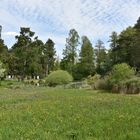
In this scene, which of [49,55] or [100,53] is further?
[49,55]

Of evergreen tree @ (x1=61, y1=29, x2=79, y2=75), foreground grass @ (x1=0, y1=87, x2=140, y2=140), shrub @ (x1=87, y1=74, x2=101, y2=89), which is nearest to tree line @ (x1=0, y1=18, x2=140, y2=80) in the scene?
evergreen tree @ (x1=61, y1=29, x2=79, y2=75)

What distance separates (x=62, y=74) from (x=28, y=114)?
2477 inches

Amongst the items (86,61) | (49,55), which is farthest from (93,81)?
(49,55)

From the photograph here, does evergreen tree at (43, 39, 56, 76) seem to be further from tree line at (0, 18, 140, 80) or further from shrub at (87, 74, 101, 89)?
shrub at (87, 74, 101, 89)

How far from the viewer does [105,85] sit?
52.6 m

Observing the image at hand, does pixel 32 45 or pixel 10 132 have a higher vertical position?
pixel 32 45

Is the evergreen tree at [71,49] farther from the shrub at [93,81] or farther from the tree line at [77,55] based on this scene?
the shrub at [93,81]

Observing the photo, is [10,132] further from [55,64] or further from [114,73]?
[55,64]

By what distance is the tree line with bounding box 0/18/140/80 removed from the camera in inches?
3558

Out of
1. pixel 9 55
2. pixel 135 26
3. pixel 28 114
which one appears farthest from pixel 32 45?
pixel 28 114

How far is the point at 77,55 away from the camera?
393ft

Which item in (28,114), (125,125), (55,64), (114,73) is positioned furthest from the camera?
(55,64)

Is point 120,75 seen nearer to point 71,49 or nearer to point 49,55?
point 71,49

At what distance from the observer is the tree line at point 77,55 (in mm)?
90375
